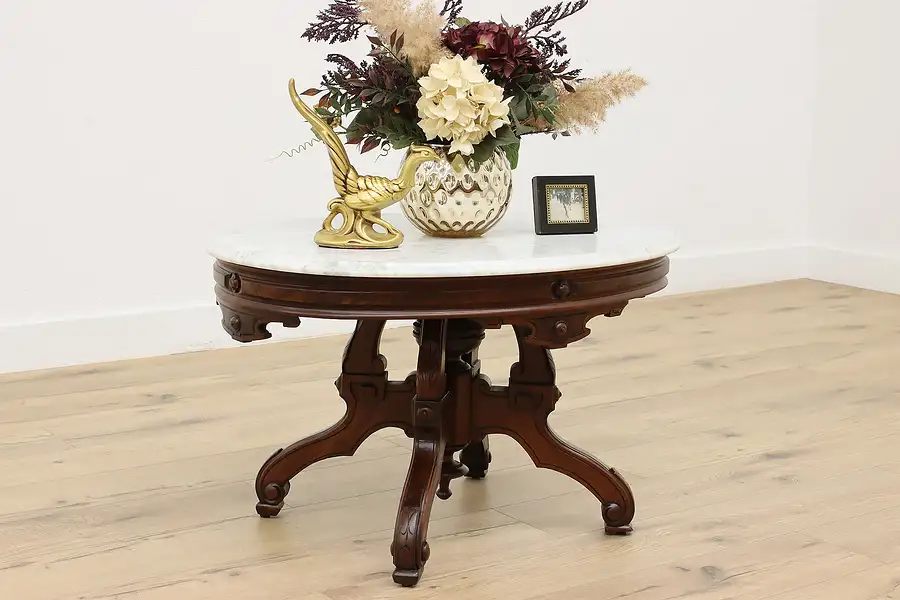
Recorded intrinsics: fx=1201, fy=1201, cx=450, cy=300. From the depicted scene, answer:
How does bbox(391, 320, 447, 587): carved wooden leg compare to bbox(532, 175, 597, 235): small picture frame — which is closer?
bbox(391, 320, 447, 587): carved wooden leg

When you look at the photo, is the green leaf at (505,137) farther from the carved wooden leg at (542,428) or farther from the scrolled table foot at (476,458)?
the scrolled table foot at (476,458)

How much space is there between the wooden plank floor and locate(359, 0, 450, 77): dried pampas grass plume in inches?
36.9

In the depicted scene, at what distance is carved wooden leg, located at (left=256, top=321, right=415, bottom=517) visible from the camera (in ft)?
7.98

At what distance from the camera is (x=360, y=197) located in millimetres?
2213

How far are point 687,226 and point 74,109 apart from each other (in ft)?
8.84

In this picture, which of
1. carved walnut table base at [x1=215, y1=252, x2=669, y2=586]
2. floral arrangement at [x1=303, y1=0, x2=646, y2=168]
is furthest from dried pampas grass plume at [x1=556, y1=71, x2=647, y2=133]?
carved walnut table base at [x1=215, y1=252, x2=669, y2=586]

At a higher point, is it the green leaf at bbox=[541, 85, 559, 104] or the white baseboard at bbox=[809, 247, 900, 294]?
the green leaf at bbox=[541, 85, 559, 104]

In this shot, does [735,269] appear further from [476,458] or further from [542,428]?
[542,428]

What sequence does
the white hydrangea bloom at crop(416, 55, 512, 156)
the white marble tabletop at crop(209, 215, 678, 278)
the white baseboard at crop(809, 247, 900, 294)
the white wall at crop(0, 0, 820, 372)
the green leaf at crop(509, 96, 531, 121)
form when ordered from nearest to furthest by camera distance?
1. the white marble tabletop at crop(209, 215, 678, 278)
2. the white hydrangea bloom at crop(416, 55, 512, 156)
3. the green leaf at crop(509, 96, 531, 121)
4. the white wall at crop(0, 0, 820, 372)
5. the white baseboard at crop(809, 247, 900, 294)

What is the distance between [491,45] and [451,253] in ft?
1.32

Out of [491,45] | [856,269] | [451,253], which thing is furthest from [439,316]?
[856,269]

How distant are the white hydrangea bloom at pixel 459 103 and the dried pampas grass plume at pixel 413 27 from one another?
49mm

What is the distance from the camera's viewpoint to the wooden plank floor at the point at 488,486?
2.19 meters

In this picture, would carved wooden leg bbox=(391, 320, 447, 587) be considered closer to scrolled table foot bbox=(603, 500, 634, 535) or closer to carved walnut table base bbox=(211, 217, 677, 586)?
carved walnut table base bbox=(211, 217, 677, 586)
